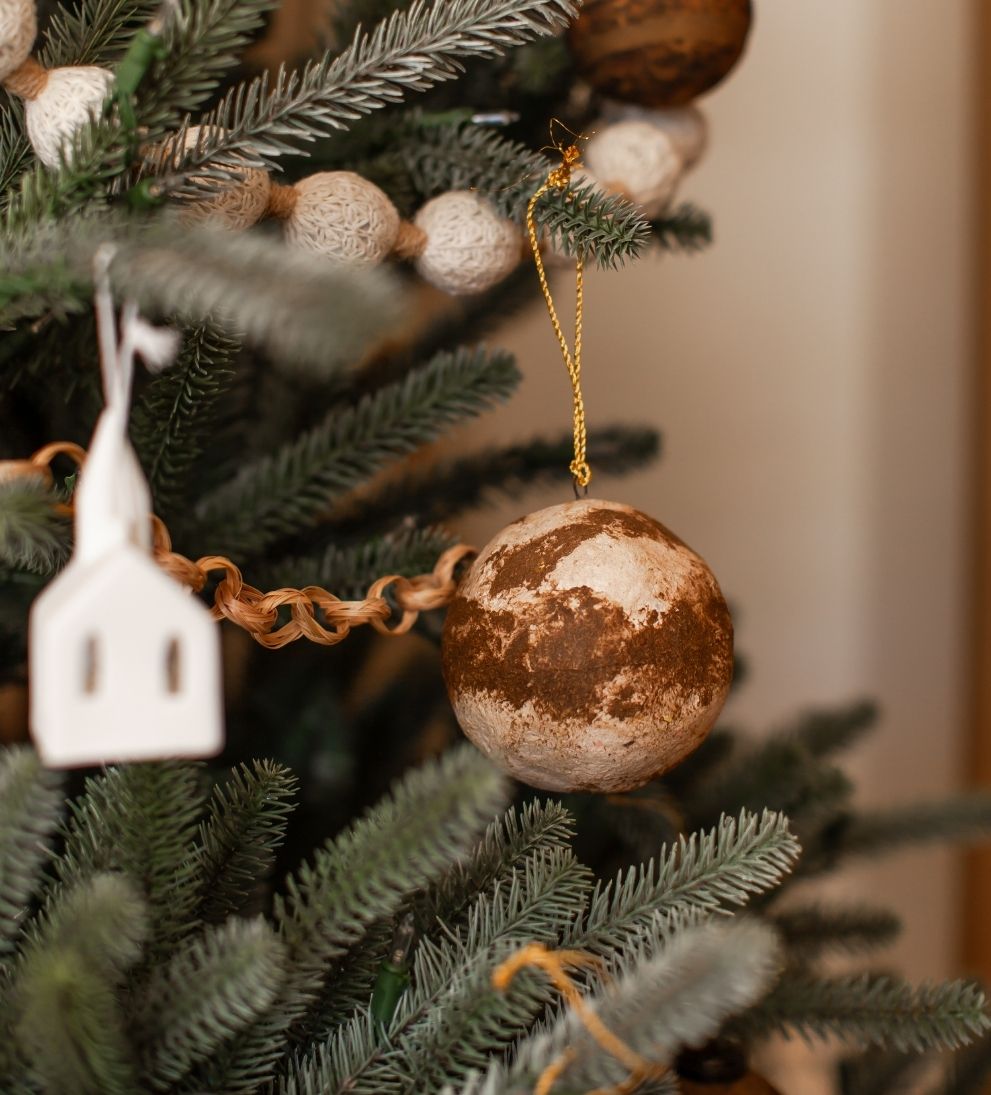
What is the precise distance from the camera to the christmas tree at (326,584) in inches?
11.1

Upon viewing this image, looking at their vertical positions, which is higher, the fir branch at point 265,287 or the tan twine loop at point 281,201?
the fir branch at point 265,287

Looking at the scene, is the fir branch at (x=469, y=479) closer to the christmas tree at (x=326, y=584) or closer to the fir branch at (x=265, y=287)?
the christmas tree at (x=326, y=584)

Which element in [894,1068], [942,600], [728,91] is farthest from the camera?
[942,600]

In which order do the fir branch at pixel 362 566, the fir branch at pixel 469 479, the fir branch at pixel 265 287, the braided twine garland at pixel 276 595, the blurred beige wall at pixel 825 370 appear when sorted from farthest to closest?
the blurred beige wall at pixel 825 370
the fir branch at pixel 469 479
the fir branch at pixel 362 566
the braided twine garland at pixel 276 595
the fir branch at pixel 265 287

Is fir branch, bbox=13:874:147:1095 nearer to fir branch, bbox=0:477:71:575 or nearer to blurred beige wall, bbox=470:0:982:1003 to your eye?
fir branch, bbox=0:477:71:575

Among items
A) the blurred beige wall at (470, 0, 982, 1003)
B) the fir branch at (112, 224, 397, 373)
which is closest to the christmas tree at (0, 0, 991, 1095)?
the fir branch at (112, 224, 397, 373)

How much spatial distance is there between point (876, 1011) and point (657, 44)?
451mm

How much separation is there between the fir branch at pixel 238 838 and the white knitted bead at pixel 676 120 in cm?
37

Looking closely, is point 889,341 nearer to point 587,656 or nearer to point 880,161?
point 880,161

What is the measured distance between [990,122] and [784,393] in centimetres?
35

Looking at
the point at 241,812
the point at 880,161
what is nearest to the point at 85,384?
the point at 241,812

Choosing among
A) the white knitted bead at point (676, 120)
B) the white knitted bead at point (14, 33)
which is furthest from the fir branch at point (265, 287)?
the white knitted bead at point (676, 120)

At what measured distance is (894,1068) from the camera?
25.2 inches

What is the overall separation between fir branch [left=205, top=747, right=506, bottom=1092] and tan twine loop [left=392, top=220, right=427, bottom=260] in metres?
0.24
